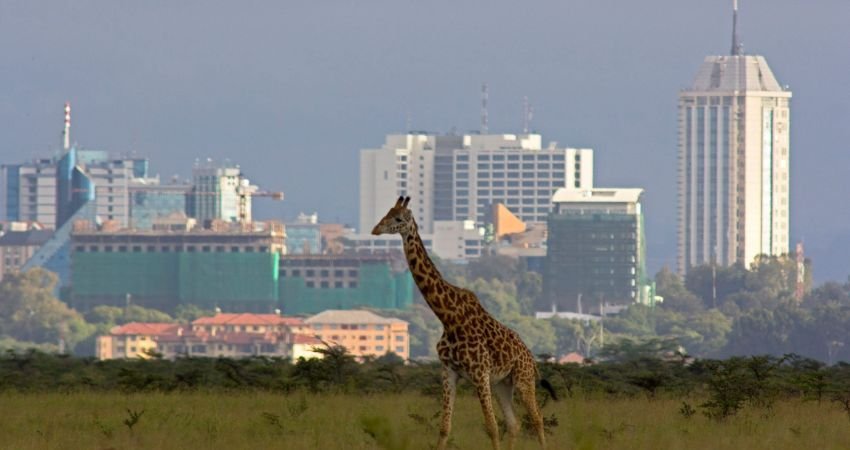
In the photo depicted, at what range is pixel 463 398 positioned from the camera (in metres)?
34.2

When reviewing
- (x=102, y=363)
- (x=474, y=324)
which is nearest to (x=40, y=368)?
(x=102, y=363)

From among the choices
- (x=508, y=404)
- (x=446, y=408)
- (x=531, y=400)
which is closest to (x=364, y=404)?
(x=508, y=404)

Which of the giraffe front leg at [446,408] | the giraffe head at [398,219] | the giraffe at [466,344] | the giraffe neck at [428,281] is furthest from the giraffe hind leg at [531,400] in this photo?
the giraffe head at [398,219]

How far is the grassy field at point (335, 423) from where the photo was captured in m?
26.8

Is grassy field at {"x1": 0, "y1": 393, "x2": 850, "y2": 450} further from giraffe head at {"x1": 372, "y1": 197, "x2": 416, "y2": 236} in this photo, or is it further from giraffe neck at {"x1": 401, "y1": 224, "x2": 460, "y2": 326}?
giraffe head at {"x1": 372, "y1": 197, "x2": 416, "y2": 236}

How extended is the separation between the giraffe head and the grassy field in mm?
1891

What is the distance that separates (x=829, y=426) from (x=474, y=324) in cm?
655

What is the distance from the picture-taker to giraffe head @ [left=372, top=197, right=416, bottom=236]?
23.9 m

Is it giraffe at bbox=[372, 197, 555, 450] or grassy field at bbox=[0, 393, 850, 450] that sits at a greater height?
giraffe at bbox=[372, 197, 555, 450]

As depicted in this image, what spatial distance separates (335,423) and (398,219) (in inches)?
228

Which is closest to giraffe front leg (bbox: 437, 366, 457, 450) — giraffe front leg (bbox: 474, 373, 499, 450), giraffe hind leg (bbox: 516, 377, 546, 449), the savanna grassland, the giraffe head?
giraffe front leg (bbox: 474, 373, 499, 450)

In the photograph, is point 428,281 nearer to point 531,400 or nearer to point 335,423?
point 531,400

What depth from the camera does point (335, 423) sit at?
29.4 meters

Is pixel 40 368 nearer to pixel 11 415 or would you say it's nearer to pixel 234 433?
pixel 11 415
